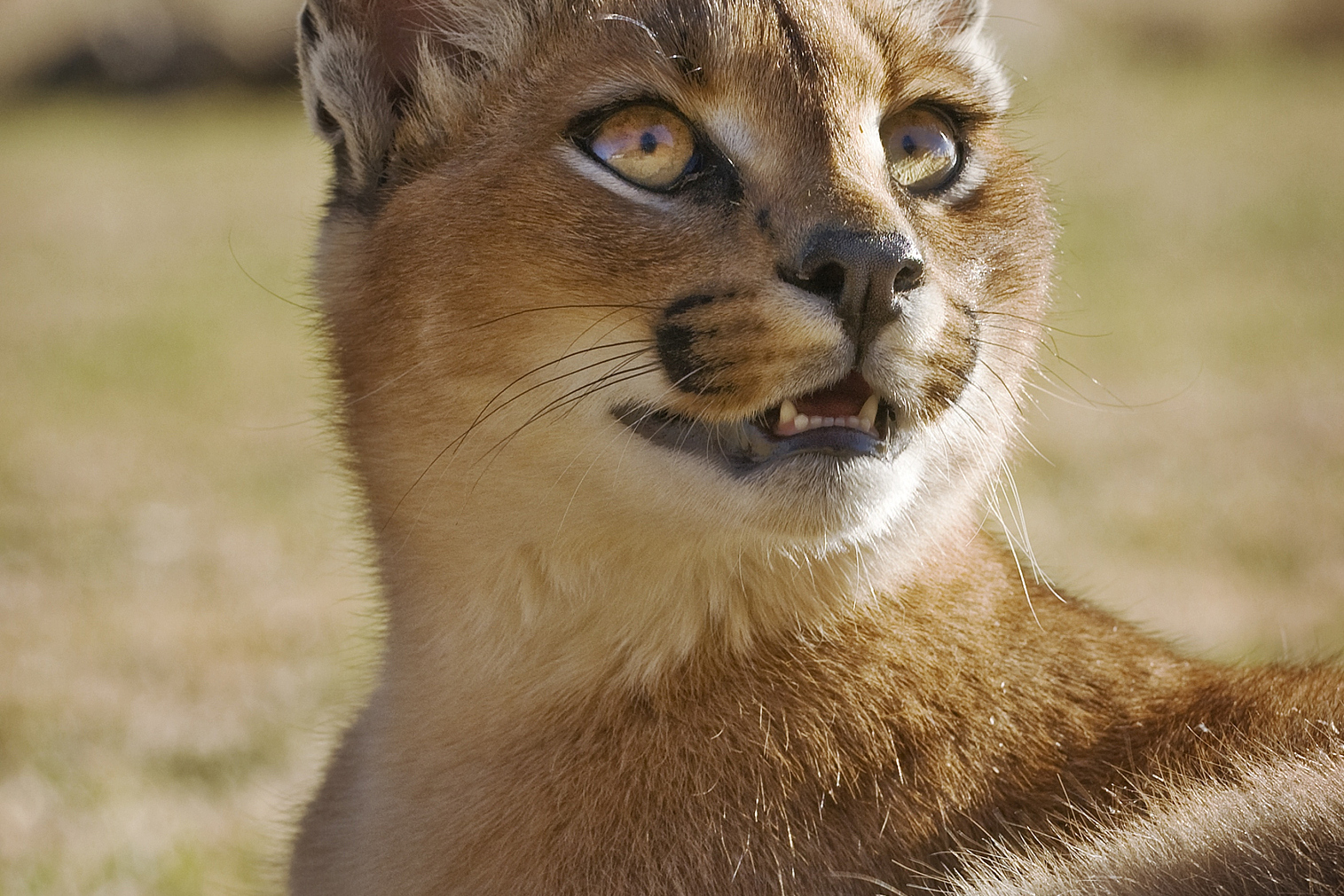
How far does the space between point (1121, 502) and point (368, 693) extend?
227 inches

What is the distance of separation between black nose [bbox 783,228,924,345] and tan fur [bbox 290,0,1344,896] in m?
0.03

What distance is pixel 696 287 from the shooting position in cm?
280

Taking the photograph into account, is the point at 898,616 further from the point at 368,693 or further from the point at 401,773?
the point at 368,693

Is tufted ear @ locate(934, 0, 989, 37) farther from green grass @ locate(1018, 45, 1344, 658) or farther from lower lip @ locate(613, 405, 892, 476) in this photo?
lower lip @ locate(613, 405, 892, 476)

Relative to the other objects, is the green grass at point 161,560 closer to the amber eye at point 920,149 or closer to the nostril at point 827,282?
the amber eye at point 920,149

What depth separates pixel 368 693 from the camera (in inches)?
159

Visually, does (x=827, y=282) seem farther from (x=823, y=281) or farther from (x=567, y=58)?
(x=567, y=58)

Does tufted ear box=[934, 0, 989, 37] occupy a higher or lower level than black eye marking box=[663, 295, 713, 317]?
higher

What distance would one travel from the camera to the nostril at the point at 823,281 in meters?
2.68

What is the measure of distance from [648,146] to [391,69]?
0.94 metres

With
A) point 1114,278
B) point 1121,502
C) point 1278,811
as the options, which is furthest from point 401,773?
point 1114,278

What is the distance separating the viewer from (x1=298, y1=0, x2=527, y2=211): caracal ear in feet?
11.4

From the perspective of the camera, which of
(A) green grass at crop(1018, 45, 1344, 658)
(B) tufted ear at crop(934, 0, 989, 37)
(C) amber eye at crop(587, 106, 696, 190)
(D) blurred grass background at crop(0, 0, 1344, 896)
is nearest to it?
(C) amber eye at crop(587, 106, 696, 190)

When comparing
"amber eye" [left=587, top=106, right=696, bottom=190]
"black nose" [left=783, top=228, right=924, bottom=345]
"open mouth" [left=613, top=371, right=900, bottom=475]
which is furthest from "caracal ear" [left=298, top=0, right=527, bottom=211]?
"black nose" [left=783, top=228, right=924, bottom=345]
